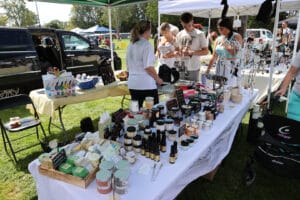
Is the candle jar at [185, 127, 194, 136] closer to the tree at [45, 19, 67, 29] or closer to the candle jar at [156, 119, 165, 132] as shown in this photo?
the candle jar at [156, 119, 165, 132]

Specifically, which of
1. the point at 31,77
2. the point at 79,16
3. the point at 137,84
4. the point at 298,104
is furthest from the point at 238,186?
the point at 79,16

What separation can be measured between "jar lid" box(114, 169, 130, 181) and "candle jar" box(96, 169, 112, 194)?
4 cm

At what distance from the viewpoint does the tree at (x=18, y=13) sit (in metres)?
29.7

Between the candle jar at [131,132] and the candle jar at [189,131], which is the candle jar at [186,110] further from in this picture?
the candle jar at [131,132]

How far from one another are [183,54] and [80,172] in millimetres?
2161

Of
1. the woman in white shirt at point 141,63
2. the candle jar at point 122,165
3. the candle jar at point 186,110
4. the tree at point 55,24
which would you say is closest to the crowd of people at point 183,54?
the woman in white shirt at point 141,63

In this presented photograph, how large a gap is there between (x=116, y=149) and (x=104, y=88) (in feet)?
5.32

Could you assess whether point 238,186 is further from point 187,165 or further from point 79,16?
→ point 79,16

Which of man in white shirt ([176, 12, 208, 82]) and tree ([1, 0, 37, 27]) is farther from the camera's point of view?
tree ([1, 0, 37, 27])

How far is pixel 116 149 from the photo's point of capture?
1192 millimetres

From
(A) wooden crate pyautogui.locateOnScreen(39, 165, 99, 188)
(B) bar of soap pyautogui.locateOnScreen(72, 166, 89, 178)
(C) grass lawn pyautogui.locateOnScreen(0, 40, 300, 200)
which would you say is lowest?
(C) grass lawn pyautogui.locateOnScreen(0, 40, 300, 200)

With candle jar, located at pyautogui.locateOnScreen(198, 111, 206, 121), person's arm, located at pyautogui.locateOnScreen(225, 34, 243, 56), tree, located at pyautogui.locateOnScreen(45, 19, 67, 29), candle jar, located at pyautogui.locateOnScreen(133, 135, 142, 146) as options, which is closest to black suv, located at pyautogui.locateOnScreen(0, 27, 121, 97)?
person's arm, located at pyautogui.locateOnScreen(225, 34, 243, 56)

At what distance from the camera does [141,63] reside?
2133 mm

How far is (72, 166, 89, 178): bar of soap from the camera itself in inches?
40.4
